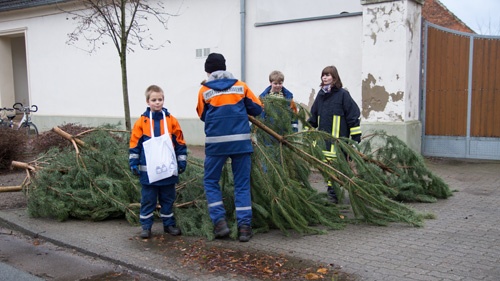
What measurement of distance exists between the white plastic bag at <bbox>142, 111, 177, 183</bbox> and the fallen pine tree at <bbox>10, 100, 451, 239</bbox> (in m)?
0.65

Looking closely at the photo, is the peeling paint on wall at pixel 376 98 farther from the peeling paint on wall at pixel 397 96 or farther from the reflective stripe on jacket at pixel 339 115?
the reflective stripe on jacket at pixel 339 115

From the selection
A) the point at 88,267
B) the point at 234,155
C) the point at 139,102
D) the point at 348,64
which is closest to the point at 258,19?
the point at 348,64

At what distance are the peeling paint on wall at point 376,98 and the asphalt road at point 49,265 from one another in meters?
6.70

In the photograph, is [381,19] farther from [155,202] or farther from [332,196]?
[155,202]

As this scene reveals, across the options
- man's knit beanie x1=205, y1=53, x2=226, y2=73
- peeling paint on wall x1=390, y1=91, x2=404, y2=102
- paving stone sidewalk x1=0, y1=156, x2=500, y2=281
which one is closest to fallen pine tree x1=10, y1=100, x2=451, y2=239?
paving stone sidewalk x1=0, y1=156, x2=500, y2=281

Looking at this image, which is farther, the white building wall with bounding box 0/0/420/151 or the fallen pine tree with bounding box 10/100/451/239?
the white building wall with bounding box 0/0/420/151

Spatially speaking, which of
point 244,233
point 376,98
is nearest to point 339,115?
point 244,233

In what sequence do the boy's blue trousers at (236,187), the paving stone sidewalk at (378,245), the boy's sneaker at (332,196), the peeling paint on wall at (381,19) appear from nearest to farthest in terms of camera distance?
the paving stone sidewalk at (378,245)
the boy's blue trousers at (236,187)
the boy's sneaker at (332,196)
the peeling paint on wall at (381,19)

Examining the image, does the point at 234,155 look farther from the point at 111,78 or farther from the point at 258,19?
the point at 111,78

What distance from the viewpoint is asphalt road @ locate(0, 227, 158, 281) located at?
182 inches

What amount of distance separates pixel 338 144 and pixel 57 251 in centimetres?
341

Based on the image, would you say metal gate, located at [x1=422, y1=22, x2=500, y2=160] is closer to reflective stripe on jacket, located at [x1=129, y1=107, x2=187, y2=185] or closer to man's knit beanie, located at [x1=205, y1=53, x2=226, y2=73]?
man's knit beanie, located at [x1=205, y1=53, x2=226, y2=73]

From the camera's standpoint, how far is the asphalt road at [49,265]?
4625mm

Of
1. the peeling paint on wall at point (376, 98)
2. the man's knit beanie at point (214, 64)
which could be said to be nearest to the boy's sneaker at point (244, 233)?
the man's knit beanie at point (214, 64)
